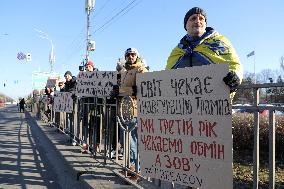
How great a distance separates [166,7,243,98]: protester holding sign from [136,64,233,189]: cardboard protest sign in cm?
22

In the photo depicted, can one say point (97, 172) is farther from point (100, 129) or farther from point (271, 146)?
point (271, 146)

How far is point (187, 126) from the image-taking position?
3.46 metres

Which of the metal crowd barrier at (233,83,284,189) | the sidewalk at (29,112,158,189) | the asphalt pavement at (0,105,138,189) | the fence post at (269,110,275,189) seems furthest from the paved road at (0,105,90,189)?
the fence post at (269,110,275,189)

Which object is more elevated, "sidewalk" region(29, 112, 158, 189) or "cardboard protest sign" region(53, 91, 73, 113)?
"cardboard protest sign" region(53, 91, 73, 113)

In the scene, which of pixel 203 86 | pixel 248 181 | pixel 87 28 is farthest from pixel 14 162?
pixel 87 28

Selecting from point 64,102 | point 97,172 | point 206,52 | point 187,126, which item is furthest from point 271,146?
point 64,102

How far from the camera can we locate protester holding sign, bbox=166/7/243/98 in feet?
11.1

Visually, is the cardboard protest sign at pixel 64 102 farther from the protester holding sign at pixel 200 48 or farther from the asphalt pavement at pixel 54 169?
the protester holding sign at pixel 200 48

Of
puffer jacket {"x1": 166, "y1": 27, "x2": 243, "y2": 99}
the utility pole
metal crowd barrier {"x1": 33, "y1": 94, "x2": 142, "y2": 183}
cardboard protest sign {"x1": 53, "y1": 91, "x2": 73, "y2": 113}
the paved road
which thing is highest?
the utility pole

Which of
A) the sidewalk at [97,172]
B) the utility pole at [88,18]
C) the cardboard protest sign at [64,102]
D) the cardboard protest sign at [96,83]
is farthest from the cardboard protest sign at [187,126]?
the utility pole at [88,18]

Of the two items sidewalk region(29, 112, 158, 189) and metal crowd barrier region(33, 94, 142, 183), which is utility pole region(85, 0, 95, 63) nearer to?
metal crowd barrier region(33, 94, 142, 183)

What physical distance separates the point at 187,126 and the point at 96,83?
3665mm

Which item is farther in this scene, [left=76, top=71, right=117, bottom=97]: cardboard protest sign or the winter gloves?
[left=76, top=71, right=117, bottom=97]: cardboard protest sign

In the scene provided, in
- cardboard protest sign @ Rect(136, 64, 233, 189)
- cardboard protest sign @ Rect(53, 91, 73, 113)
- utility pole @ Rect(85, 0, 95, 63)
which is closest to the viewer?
cardboard protest sign @ Rect(136, 64, 233, 189)
